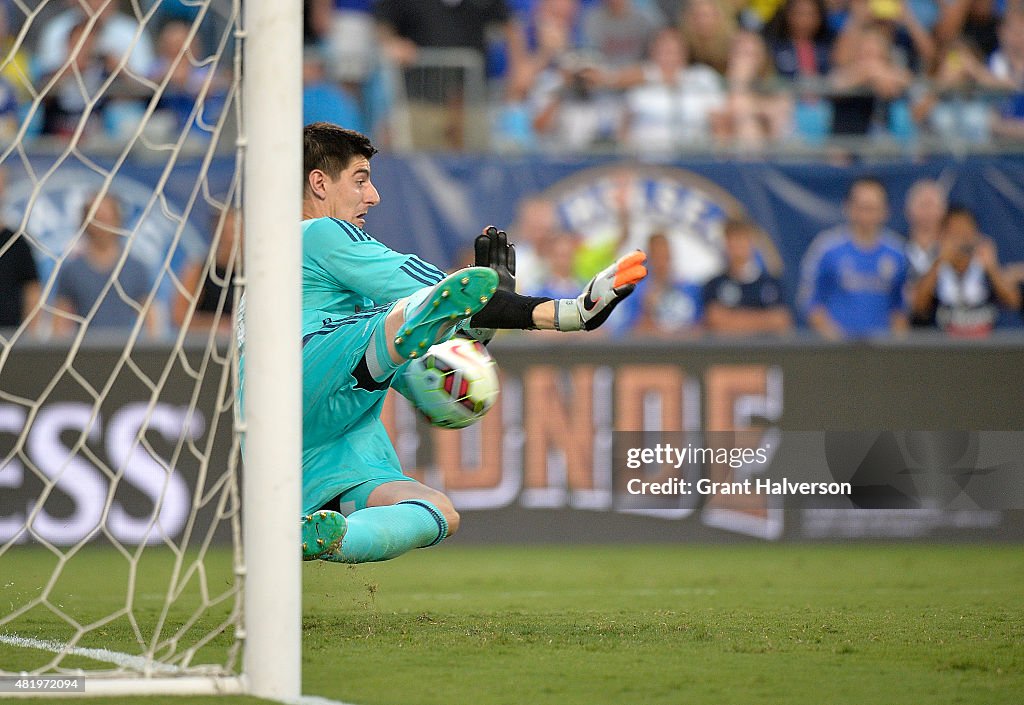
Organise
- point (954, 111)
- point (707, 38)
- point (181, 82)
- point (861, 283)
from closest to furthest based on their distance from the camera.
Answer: point (861, 283), point (181, 82), point (954, 111), point (707, 38)

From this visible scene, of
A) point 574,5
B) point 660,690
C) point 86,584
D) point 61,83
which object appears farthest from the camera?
point 574,5

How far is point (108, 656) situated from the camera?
15.0 feet

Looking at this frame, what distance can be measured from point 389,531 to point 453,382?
22.4 inches

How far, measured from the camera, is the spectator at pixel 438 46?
10.9 meters

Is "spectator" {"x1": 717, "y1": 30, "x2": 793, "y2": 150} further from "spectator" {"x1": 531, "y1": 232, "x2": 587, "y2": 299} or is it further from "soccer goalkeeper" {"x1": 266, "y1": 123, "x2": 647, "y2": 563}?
"soccer goalkeeper" {"x1": 266, "y1": 123, "x2": 647, "y2": 563}

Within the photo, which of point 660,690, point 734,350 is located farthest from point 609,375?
point 660,690

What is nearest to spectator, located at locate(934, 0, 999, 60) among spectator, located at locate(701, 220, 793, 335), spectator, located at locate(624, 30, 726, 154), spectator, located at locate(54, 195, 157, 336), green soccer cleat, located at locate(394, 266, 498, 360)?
spectator, located at locate(624, 30, 726, 154)

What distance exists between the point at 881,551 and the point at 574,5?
17.8 feet

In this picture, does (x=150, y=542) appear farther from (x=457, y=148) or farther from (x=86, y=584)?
(x=457, y=148)

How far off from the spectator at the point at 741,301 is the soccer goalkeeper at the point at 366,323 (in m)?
4.88

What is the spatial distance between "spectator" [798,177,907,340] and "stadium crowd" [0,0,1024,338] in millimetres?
14

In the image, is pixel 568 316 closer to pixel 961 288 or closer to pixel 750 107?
pixel 961 288

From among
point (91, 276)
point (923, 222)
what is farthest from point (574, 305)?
point (923, 222)

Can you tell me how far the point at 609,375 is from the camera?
30.6 ft
